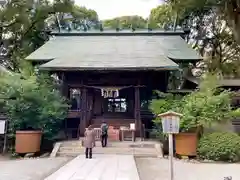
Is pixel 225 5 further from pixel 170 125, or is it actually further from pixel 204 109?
pixel 170 125

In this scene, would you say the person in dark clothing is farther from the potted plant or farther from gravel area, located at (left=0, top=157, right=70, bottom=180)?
gravel area, located at (left=0, top=157, right=70, bottom=180)

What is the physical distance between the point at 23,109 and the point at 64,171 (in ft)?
20.8

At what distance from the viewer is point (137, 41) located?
2431cm

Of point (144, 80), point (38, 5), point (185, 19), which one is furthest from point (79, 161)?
point (185, 19)

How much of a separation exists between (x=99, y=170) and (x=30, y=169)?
2671 millimetres

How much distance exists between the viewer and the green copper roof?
18.5 meters

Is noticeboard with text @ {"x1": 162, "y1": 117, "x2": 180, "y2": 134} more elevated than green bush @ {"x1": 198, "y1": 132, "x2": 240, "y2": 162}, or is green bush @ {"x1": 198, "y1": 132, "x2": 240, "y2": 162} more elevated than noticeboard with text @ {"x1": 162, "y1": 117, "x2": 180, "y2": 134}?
noticeboard with text @ {"x1": 162, "y1": 117, "x2": 180, "y2": 134}

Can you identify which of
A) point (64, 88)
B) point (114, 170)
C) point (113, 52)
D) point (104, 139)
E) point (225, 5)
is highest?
point (225, 5)

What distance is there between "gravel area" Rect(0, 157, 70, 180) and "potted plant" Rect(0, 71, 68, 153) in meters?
2.18

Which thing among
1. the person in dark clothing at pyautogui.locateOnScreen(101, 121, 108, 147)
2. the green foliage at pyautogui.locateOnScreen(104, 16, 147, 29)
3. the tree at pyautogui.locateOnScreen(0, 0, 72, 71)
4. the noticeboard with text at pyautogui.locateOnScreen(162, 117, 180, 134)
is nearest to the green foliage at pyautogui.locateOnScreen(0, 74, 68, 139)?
the person in dark clothing at pyautogui.locateOnScreen(101, 121, 108, 147)

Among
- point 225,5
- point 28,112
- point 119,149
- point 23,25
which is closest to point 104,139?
point 119,149

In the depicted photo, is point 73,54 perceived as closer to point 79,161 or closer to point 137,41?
point 137,41

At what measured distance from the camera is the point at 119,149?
16.0 metres

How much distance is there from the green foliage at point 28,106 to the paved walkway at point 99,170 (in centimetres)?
368
